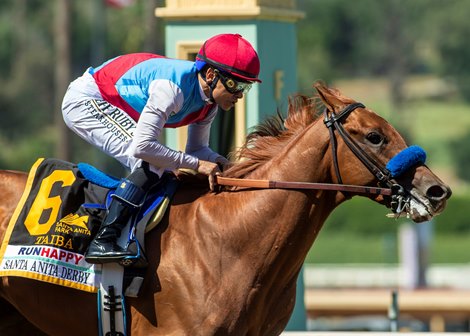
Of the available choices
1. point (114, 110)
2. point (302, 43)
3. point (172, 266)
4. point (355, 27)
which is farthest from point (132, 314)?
point (355, 27)

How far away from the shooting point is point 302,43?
2087 inches

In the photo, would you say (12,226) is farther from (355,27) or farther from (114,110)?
(355,27)

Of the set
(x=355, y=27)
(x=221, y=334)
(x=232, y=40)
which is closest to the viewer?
(x=221, y=334)

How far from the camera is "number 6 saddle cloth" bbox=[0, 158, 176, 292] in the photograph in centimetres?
527

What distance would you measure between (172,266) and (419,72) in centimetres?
5460

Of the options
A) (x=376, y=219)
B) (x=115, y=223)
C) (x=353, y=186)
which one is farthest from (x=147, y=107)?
(x=376, y=219)

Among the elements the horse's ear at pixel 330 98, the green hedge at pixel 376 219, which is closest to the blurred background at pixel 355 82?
the green hedge at pixel 376 219

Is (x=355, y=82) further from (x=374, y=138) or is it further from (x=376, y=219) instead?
(x=374, y=138)

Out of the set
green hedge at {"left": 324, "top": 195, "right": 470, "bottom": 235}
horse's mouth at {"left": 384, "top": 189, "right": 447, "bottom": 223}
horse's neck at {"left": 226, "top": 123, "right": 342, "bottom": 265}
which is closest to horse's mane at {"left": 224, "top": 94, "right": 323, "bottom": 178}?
horse's neck at {"left": 226, "top": 123, "right": 342, "bottom": 265}

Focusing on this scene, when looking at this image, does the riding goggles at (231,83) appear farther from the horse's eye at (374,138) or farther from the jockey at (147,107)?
the horse's eye at (374,138)

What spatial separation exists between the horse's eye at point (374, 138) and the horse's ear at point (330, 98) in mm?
207

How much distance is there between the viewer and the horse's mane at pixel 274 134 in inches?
212

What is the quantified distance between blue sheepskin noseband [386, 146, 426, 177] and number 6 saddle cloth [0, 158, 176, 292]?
1057mm

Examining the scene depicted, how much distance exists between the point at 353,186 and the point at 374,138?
24 cm
